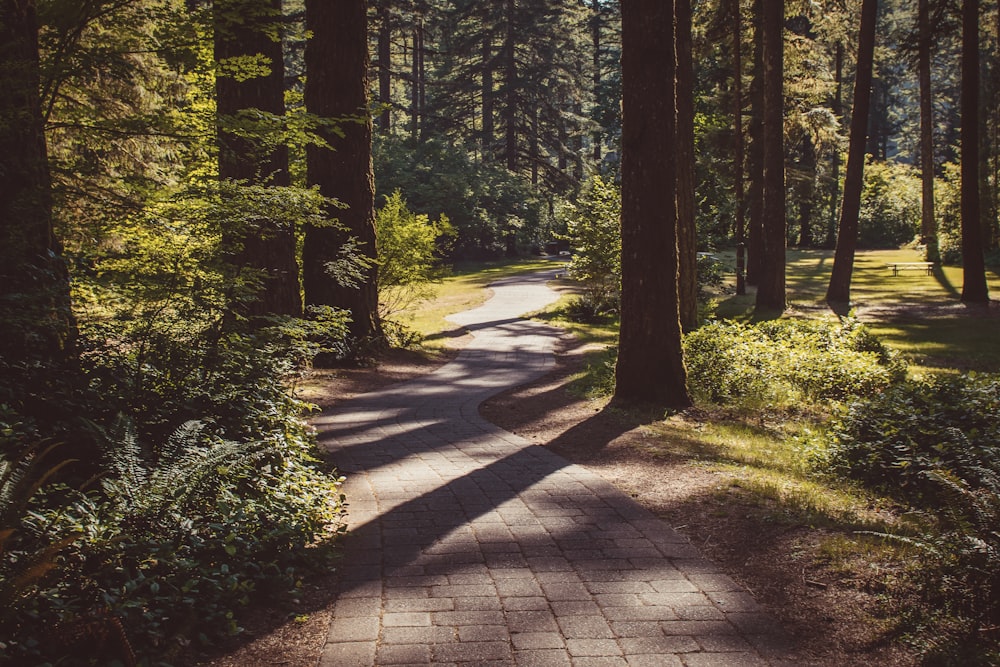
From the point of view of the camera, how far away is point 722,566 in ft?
15.0

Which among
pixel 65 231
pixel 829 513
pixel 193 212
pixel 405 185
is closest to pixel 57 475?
pixel 193 212

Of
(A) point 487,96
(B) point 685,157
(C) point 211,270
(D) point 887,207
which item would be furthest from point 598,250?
(D) point 887,207

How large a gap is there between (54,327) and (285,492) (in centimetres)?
180

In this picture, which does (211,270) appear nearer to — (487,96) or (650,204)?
(650,204)

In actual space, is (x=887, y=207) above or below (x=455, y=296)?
above

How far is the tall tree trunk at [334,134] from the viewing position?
471 inches

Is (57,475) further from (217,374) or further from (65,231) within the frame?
(65,231)

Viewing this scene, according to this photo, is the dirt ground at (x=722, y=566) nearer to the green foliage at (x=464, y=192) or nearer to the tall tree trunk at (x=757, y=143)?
the tall tree trunk at (x=757, y=143)

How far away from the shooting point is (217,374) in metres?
5.35

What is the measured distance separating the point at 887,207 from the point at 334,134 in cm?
4722

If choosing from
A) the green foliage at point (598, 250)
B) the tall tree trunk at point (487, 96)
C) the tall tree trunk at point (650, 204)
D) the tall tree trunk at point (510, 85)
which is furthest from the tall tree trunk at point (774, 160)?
the tall tree trunk at point (510, 85)

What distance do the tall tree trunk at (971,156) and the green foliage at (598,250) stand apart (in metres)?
9.97

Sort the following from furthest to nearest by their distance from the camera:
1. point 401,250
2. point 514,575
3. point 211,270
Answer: point 401,250, point 211,270, point 514,575

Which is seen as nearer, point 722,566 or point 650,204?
point 722,566
